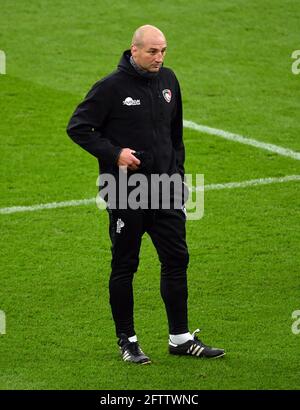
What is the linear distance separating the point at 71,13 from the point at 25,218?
677 cm

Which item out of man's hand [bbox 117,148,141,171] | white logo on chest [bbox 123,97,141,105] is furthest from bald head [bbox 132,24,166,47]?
man's hand [bbox 117,148,141,171]

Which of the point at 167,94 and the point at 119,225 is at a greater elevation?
the point at 167,94

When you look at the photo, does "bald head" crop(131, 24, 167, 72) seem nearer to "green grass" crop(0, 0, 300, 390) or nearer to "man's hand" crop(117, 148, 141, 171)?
"man's hand" crop(117, 148, 141, 171)

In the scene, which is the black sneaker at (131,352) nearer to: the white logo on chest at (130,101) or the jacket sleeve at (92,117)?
the jacket sleeve at (92,117)

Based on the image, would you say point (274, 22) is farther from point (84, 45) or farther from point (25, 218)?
point (25, 218)

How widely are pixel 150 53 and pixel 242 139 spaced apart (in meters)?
5.60

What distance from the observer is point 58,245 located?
1038 cm

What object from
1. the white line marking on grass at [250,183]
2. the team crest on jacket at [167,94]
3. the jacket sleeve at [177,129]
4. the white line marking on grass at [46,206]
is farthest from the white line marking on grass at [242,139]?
the team crest on jacket at [167,94]

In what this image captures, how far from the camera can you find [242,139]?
13250 millimetres

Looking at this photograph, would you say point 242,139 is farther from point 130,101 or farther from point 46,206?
point 130,101

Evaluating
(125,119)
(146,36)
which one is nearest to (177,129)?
(125,119)

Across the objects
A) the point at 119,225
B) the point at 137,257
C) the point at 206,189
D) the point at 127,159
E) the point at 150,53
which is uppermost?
the point at 206,189

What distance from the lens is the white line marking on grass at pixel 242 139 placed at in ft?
42.0

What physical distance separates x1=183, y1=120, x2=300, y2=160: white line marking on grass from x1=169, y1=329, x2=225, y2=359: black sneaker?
4955 mm
